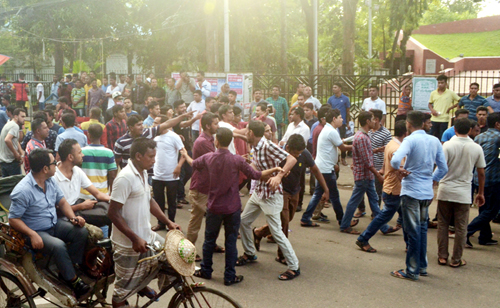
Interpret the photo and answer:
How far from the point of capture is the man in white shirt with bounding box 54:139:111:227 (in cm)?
528

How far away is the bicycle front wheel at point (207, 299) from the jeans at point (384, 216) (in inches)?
130

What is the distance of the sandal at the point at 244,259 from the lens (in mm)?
6742

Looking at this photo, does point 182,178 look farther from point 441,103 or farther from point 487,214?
point 441,103

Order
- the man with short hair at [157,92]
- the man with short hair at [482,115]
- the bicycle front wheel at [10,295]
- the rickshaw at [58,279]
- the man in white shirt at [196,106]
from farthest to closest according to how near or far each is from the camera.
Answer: the man with short hair at [157,92]
the man in white shirt at [196,106]
the man with short hair at [482,115]
the bicycle front wheel at [10,295]
the rickshaw at [58,279]

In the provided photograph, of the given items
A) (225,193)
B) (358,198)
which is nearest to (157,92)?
(358,198)

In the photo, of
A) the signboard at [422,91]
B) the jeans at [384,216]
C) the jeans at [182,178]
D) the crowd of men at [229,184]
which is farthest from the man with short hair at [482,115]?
the jeans at [182,178]

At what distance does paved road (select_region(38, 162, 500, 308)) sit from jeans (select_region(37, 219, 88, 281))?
1147 mm

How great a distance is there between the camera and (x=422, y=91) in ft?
45.2

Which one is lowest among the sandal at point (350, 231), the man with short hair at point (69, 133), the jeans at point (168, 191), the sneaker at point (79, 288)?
the sandal at point (350, 231)

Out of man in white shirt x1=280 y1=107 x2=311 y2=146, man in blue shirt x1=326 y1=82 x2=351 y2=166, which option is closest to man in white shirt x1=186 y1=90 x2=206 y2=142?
man in blue shirt x1=326 y1=82 x2=351 y2=166

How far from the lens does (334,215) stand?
916 cm

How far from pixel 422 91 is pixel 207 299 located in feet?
36.2

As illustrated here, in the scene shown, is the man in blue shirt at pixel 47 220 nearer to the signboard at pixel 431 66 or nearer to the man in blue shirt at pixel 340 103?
the man in blue shirt at pixel 340 103

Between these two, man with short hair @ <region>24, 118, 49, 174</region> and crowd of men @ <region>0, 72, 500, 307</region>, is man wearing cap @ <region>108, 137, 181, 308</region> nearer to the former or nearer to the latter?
crowd of men @ <region>0, 72, 500, 307</region>
